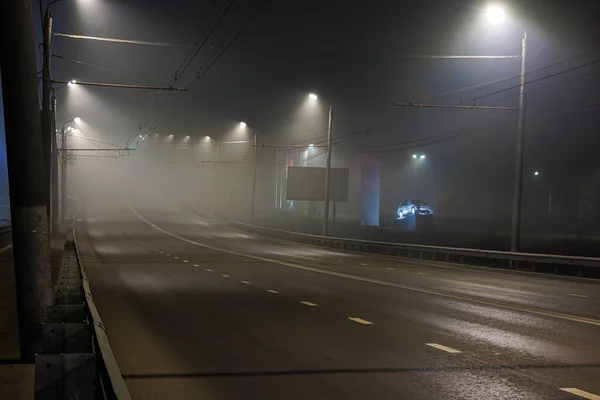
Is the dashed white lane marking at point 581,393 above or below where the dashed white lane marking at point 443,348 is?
above

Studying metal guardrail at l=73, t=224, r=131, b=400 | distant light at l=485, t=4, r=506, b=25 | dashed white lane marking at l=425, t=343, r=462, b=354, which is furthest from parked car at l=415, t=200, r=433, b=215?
metal guardrail at l=73, t=224, r=131, b=400

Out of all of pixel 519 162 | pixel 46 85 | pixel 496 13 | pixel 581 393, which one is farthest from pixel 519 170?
pixel 581 393

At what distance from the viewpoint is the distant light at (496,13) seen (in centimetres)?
2338

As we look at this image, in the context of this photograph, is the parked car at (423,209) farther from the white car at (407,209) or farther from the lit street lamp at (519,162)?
the lit street lamp at (519,162)

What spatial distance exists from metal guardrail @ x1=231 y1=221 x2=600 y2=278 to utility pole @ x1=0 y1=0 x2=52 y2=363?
2048cm

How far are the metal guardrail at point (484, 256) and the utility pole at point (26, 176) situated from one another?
20.5 meters

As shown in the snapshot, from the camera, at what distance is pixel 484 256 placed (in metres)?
29.5

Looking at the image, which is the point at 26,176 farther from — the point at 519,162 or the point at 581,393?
the point at 519,162

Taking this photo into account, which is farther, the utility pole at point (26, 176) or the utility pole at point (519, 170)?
the utility pole at point (519, 170)

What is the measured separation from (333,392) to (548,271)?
74.6 ft

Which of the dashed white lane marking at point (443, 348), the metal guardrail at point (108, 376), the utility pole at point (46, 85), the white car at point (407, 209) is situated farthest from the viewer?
the white car at point (407, 209)

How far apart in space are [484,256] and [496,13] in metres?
10.7

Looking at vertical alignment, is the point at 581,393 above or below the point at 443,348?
above

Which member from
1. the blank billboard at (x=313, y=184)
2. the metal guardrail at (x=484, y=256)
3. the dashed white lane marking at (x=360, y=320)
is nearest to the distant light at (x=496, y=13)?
the metal guardrail at (x=484, y=256)
